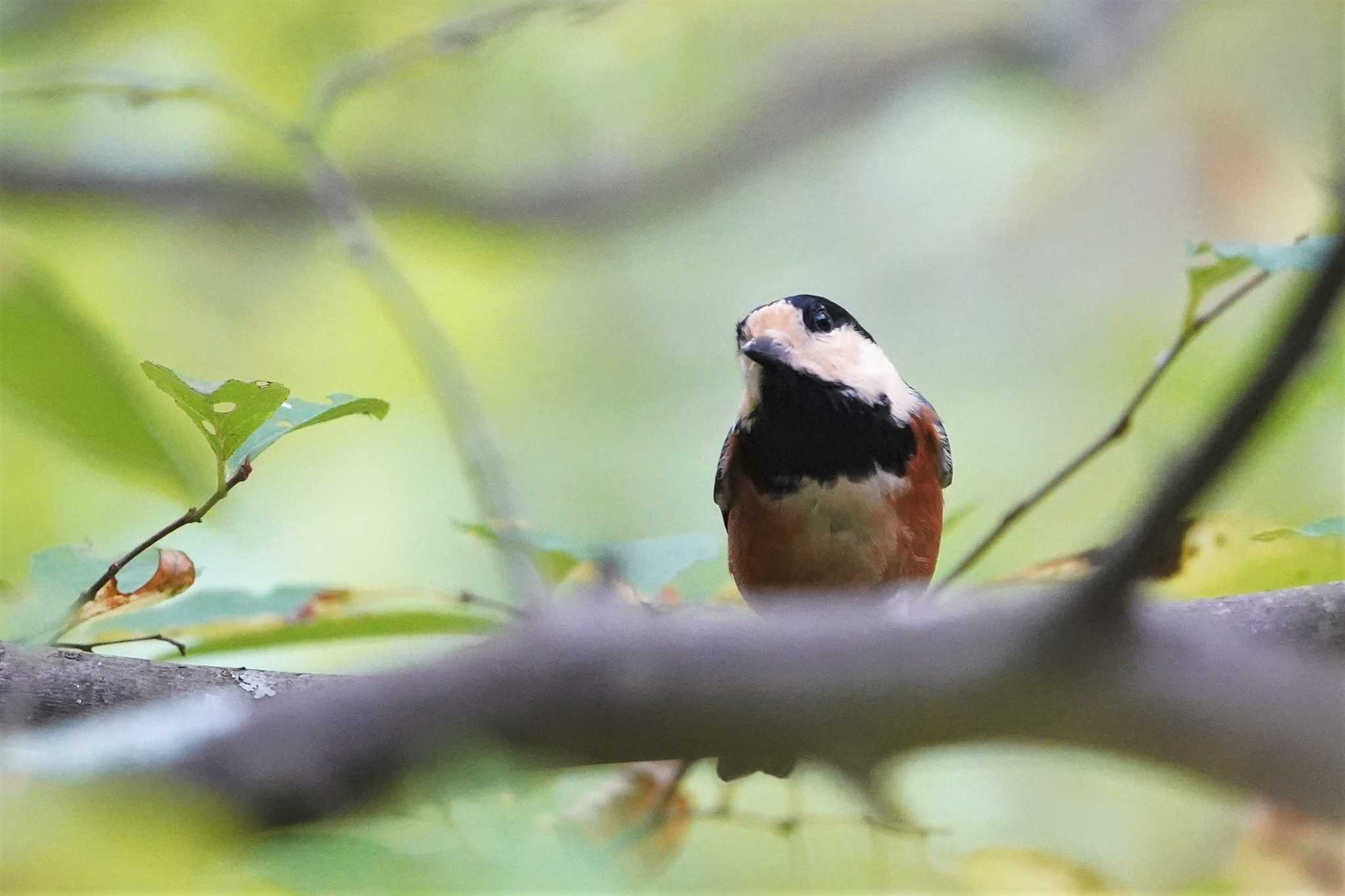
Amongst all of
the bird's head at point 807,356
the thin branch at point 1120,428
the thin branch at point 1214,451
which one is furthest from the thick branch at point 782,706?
the bird's head at point 807,356

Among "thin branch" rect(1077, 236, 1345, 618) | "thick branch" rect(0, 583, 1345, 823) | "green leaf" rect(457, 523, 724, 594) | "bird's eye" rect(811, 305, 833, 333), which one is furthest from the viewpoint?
"bird's eye" rect(811, 305, 833, 333)

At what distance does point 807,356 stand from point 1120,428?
1070 millimetres

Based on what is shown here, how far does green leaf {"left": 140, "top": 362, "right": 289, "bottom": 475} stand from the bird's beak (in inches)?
A: 55.6

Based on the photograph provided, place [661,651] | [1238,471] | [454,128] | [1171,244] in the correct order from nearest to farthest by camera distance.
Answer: [1238,471] < [661,651] < [454,128] < [1171,244]

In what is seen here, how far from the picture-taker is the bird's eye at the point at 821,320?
118 inches

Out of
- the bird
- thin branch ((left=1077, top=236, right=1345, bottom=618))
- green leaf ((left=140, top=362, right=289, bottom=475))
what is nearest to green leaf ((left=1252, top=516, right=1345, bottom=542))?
thin branch ((left=1077, top=236, right=1345, bottom=618))

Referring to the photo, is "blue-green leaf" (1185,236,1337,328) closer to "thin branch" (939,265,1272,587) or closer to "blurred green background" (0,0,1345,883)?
"thin branch" (939,265,1272,587)

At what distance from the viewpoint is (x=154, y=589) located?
1.73 m

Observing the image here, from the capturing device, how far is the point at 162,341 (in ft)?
19.0

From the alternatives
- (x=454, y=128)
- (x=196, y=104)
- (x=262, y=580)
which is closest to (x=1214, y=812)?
(x=262, y=580)

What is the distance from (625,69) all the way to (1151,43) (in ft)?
8.92

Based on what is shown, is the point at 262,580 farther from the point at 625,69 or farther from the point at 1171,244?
the point at 1171,244

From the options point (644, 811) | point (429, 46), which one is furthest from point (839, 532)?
point (429, 46)

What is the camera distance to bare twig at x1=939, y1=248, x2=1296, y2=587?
185 cm
